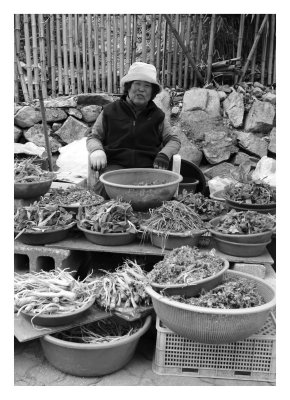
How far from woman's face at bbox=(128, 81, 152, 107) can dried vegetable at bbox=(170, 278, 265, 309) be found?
7.68ft

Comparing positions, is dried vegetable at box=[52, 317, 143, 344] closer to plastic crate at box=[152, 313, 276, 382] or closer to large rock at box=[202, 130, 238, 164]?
plastic crate at box=[152, 313, 276, 382]

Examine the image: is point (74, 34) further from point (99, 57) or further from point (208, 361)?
point (208, 361)

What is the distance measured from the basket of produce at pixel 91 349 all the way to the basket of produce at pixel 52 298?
14cm

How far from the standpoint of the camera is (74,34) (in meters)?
6.15

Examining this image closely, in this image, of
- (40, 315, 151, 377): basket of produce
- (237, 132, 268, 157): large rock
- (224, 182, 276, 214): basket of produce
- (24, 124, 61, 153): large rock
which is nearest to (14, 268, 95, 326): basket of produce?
(40, 315, 151, 377): basket of produce

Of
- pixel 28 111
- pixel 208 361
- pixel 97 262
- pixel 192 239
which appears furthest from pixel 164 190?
pixel 28 111

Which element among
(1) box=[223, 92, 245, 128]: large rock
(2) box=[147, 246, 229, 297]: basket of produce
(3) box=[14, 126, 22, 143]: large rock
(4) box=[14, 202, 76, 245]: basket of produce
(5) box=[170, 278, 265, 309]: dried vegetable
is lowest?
(5) box=[170, 278, 265, 309]: dried vegetable

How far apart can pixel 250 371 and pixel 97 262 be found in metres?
1.48

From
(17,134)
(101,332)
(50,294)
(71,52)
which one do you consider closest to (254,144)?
(71,52)

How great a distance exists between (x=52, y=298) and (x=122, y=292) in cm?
45

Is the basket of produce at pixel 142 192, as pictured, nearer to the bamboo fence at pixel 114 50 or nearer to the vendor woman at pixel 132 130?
the vendor woman at pixel 132 130

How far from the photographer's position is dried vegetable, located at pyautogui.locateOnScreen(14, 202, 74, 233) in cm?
312

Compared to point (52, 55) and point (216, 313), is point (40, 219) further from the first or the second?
point (52, 55)

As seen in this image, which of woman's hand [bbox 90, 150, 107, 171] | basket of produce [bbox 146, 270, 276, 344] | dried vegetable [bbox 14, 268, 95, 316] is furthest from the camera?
woman's hand [bbox 90, 150, 107, 171]
